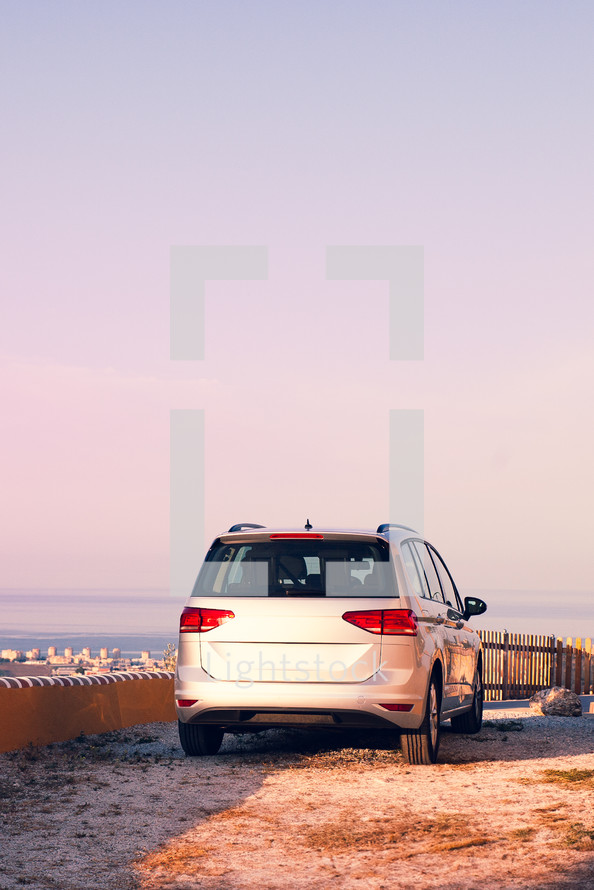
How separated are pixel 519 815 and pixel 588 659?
59.2 ft

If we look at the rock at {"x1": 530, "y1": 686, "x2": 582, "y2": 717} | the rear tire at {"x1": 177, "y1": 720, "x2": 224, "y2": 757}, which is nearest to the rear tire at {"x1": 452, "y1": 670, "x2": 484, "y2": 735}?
the rear tire at {"x1": 177, "y1": 720, "x2": 224, "y2": 757}

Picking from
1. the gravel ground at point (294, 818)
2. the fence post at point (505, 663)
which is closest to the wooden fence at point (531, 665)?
the fence post at point (505, 663)

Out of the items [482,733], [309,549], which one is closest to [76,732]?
[309,549]

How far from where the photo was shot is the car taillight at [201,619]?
28.7 feet

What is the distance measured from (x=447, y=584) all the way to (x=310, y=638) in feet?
10.5

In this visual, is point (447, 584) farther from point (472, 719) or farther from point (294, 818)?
point (294, 818)

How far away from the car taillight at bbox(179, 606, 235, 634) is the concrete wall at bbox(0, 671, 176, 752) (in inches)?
86.5

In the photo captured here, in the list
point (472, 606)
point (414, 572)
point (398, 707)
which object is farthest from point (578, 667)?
point (398, 707)

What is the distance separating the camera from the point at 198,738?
31.2 feet

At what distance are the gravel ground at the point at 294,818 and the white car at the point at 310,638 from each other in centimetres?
49

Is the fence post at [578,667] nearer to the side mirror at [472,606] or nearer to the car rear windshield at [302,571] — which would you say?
the side mirror at [472,606]

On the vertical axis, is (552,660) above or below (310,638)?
below

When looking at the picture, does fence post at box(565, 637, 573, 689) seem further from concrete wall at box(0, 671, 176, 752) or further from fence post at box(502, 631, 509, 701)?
A: concrete wall at box(0, 671, 176, 752)

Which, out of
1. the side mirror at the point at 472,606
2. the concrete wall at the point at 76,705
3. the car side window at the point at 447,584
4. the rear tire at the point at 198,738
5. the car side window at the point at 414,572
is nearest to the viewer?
the car side window at the point at 414,572
